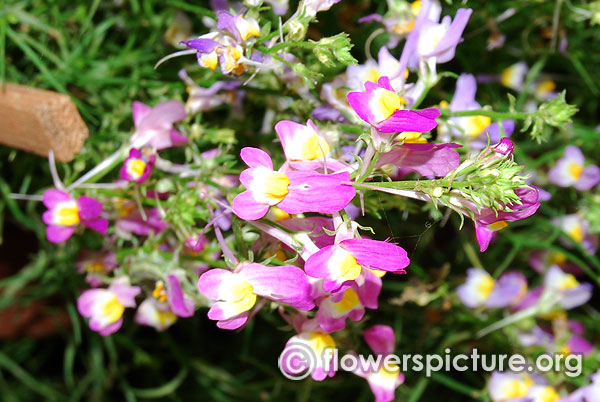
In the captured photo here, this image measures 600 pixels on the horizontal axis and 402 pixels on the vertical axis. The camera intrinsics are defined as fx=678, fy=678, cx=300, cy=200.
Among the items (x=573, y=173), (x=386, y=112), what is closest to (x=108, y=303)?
(x=386, y=112)

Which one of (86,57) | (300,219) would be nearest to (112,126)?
(86,57)

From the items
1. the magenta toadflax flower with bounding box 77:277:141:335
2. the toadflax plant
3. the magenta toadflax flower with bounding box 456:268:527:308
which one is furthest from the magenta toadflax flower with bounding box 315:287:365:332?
the magenta toadflax flower with bounding box 456:268:527:308

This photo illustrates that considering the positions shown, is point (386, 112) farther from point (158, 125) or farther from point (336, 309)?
point (158, 125)

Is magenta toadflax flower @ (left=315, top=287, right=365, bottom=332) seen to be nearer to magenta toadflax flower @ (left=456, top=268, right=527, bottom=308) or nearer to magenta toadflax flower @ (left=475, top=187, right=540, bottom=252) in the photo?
magenta toadflax flower @ (left=475, top=187, right=540, bottom=252)

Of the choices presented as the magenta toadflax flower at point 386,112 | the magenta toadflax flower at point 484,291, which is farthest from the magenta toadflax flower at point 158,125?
the magenta toadflax flower at point 484,291

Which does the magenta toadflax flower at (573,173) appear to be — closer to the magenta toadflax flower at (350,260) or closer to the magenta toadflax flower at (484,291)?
the magenta toadflax flower at (484,291)

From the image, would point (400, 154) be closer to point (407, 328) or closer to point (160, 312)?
point (160, 312)
